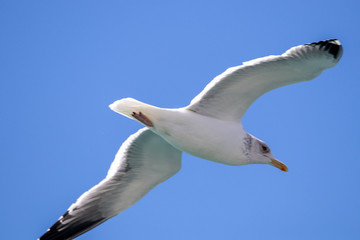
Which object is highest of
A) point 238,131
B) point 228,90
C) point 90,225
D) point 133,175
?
point 228,90

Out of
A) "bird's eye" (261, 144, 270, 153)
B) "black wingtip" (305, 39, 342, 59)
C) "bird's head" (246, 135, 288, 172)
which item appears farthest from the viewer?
"bird's eye" (261, 144, 270, 153)

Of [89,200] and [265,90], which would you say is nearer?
[265,90]

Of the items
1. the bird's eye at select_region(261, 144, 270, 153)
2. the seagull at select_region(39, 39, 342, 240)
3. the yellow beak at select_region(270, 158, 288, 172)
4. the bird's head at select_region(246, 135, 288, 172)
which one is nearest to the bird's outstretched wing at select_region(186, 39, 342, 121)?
the seagull at select_region(39, 39, 342, 240)

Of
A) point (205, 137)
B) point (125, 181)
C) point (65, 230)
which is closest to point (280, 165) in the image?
point (205, 137)

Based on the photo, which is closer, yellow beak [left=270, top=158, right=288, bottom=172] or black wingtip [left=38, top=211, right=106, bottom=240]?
black wingtip [left=38, top=211, right=106, bottom=240]

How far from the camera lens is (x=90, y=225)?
6859 millimetres

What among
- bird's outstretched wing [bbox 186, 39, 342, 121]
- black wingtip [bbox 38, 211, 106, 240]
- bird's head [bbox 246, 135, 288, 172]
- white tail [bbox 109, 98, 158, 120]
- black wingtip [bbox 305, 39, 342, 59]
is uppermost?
black wingtip [bbox 305, 39, 342, 59]

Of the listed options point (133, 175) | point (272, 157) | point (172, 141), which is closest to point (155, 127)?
point (172, 141)

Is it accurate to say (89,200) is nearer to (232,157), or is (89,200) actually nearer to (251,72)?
(232,157)

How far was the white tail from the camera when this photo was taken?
6145 millimetres

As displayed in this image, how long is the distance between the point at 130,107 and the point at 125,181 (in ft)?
4.33

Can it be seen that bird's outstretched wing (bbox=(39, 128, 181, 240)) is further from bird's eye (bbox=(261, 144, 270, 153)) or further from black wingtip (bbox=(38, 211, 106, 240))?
bird's eye (bbox=(261, 144, 270, 153))

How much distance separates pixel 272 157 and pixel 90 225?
258 cm

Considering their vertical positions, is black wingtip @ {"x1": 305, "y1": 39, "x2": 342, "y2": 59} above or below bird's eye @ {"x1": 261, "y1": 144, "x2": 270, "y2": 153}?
above
